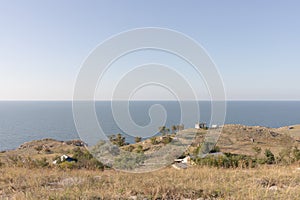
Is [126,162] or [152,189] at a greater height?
[152,189]

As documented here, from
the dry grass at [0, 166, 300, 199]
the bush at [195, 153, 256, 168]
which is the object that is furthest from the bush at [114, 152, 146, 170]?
the dry grass at [0, 166, 300, 199]

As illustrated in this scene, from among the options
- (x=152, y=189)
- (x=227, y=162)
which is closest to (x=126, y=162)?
(x=227, y=162)

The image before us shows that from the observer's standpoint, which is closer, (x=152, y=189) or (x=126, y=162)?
(x=152, y=189)

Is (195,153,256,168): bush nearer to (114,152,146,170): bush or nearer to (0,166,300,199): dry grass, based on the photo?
(0,166,300,199): dry grass

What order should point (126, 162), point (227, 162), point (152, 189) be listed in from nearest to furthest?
point (152, 189) → point (227, 162) → point (126, 162)

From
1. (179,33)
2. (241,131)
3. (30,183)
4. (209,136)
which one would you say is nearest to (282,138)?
(241,131)

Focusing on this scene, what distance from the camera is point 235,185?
4.38m

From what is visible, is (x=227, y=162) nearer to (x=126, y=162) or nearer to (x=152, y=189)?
(x=126, y=162)

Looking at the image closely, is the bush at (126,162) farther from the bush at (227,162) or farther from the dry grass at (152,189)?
the dry grass at (152,189)

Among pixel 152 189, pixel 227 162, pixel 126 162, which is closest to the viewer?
pixel 152 189

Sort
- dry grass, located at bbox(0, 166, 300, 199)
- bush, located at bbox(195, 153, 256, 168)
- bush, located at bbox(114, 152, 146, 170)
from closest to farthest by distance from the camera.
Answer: dry grass, located at bbox(0, 166, 300, 199) < bush, located at bbox(195, 153, 256, 168) < bush, located at bbox(114, 152, 146, 170)

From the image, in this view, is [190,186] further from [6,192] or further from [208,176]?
[6,192]

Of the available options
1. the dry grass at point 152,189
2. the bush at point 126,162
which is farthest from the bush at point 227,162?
the bush at point 126,162

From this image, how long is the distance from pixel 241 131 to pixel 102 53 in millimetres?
38655
